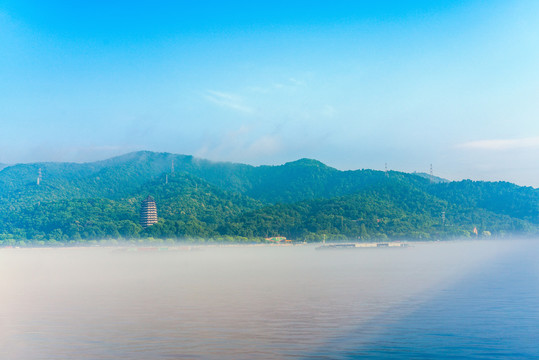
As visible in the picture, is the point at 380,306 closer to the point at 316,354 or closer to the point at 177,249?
the point at 316,354

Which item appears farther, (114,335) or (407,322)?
(407,322)

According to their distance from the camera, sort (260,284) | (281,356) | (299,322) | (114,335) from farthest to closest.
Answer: (260,284) → (299,322) → (114,335) → (281,356)

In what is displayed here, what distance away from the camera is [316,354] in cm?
2322

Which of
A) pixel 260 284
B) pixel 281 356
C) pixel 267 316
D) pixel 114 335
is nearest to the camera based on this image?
pixel 281 356

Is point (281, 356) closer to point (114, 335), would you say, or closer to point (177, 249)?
point (114, 335)

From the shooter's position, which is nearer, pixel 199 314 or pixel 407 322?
pixel 407 322

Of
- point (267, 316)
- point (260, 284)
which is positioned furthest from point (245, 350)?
point (260, 284)

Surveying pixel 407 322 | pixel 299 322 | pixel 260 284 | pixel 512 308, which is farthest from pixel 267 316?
pixel 260 284

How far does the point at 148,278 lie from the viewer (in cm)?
6525

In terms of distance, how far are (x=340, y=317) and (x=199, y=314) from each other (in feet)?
26.6

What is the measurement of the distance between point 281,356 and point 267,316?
10.8 metres

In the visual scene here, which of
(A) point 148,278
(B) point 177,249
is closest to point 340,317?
(A) point 148,278

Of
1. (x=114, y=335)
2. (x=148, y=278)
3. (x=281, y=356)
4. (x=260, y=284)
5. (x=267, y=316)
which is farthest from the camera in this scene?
(x=148, y=278)

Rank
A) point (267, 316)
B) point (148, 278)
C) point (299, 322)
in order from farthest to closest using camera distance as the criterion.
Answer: point (148, 278), point (267, 316), point (299, 322)
